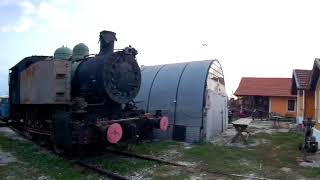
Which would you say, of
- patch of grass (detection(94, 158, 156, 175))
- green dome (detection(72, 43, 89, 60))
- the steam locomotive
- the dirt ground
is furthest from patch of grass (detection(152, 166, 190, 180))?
green dome (detection(72, 43, 89, 60))

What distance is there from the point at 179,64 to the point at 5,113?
32.1ft

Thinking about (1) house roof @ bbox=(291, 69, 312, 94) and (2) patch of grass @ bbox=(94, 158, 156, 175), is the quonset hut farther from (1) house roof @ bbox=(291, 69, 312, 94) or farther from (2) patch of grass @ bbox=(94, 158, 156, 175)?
(1) house roof @ bbox=(291, 69, 312, 94)

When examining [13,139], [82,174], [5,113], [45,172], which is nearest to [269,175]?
[82,174]

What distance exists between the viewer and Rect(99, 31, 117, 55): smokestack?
1228 cm

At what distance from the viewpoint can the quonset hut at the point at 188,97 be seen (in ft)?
52.1

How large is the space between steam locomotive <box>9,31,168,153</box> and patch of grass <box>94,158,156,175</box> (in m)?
0.57

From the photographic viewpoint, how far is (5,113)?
2080cm

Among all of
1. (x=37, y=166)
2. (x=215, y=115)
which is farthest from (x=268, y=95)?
(x=37, y=166)

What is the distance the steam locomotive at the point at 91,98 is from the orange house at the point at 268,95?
2576 centimetres

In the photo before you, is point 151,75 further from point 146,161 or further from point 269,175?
point 269,175

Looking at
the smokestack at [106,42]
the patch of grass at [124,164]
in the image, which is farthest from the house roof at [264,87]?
the patch of grass at [124,164]

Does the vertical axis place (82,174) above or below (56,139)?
below

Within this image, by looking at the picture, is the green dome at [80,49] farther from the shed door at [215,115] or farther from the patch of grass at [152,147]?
the shed door at [215,115]

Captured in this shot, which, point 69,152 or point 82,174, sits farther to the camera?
point 69,152
